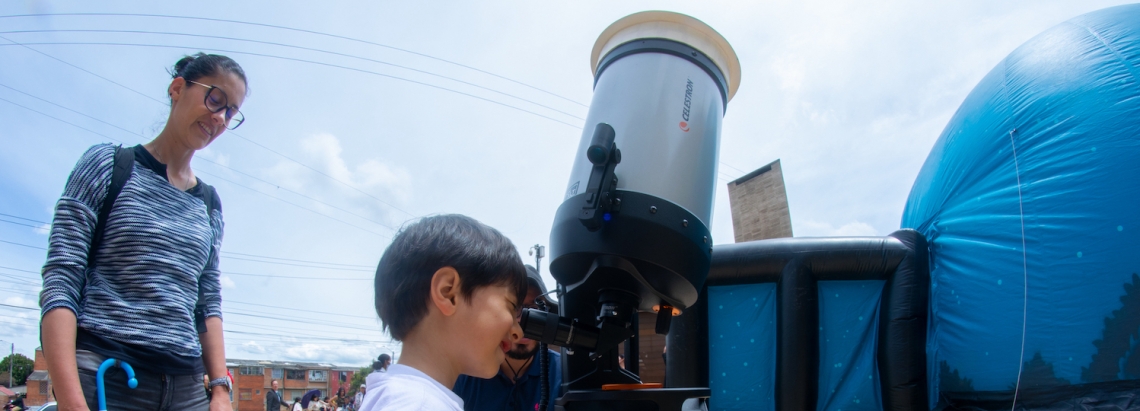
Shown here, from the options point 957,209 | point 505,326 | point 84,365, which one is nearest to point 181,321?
point 84,365

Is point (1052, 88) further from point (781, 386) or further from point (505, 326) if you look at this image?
point (505, 326)

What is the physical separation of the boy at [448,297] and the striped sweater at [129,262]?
49 cm

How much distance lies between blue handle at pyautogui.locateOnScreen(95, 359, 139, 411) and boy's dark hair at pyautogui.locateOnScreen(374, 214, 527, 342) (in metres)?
0.51

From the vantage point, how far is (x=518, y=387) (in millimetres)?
2021

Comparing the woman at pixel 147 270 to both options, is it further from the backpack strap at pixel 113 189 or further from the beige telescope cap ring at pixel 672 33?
the beige telescope cap ring at pixel 672 33

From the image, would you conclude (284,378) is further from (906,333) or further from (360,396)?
(906,333)

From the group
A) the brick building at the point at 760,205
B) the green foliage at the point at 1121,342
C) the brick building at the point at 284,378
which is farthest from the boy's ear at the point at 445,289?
the brick building at the point at 284,378

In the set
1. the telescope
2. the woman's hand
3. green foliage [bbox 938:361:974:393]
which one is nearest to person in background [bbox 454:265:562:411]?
the telescope

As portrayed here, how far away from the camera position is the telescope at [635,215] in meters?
1.27

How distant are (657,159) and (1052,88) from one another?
290 cm

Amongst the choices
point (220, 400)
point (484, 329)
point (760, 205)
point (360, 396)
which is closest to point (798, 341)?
point (760, 205)

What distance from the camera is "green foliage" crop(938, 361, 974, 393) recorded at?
3.20 meters

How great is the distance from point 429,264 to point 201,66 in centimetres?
83

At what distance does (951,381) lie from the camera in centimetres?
329
